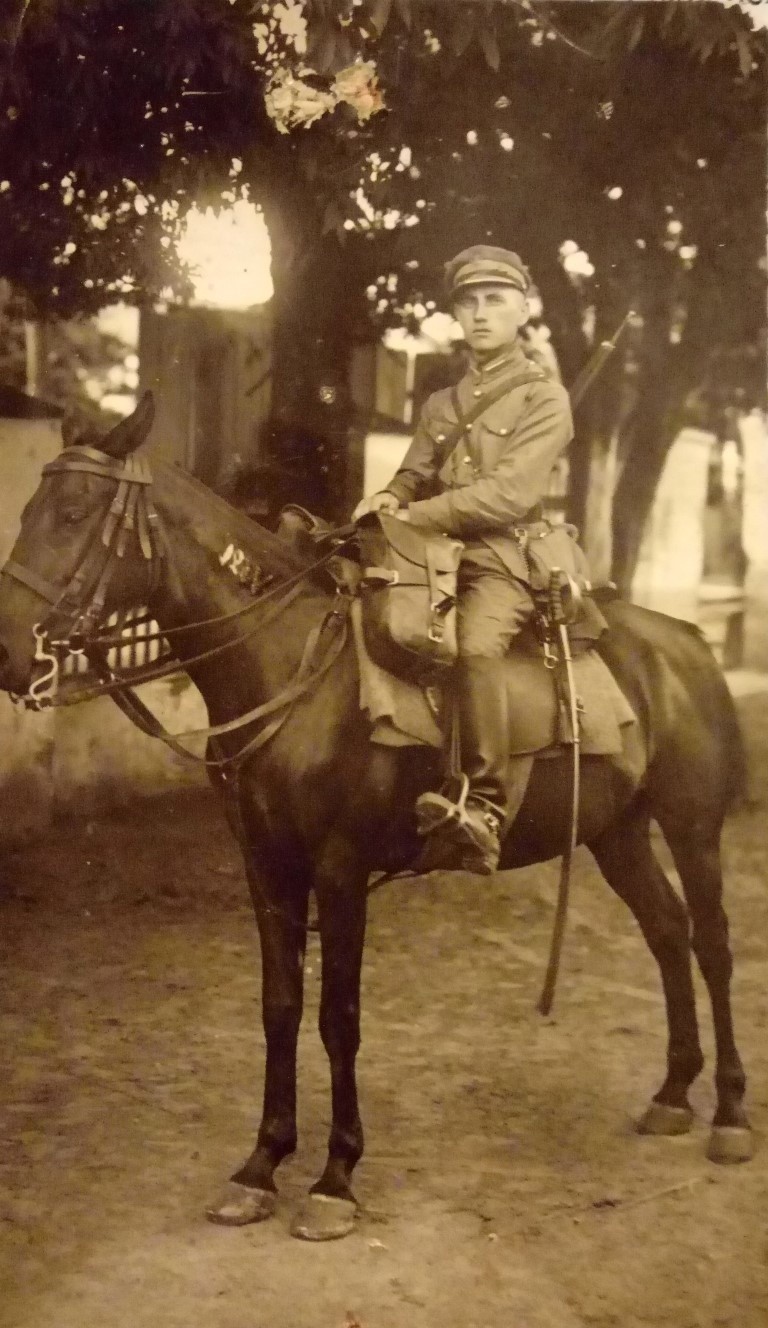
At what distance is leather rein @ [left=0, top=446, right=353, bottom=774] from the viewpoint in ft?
13.1

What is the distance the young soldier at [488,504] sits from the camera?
4266mm

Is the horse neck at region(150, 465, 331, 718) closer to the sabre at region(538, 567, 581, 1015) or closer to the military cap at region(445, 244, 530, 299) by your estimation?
the sabre at region(538, 567, 581, 1015)

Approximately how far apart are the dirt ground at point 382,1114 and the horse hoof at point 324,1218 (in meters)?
0.04

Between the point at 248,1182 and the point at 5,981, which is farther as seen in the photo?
the point at 5,981

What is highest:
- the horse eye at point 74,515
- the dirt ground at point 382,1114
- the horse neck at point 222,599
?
the horse eye at point 74,515

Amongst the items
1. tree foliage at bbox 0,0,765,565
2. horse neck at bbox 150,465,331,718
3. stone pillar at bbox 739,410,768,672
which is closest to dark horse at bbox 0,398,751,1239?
horse neck at bbox 150,465,331,718

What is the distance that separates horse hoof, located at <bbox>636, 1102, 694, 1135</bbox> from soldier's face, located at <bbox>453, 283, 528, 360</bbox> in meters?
2.72

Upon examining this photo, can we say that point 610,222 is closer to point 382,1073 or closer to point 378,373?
point 378,373

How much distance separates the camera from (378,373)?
673cm

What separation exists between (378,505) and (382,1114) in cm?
225

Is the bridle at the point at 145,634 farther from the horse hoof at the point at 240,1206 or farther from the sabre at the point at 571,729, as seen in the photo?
the horse hoof at the point at 240,1206

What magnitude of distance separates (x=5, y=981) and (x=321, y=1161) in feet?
8.00

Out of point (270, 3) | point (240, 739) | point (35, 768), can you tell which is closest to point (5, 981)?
point (35, 768)

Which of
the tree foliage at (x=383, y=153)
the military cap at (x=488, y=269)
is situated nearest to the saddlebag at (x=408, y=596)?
the military cap at (x=488, y=269)
